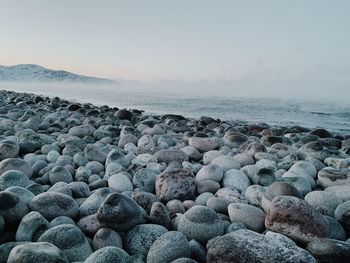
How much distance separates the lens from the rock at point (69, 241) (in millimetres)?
2039

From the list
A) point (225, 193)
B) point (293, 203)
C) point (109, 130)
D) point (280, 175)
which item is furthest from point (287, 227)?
point (109, 130)

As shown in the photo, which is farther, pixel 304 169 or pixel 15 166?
pixel 304 169

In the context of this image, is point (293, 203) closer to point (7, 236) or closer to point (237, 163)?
point (237, 163)

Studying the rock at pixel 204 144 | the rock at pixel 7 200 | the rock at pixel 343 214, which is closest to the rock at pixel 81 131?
the rock at pixel 204 144

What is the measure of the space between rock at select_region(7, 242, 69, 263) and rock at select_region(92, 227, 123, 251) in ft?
1.09

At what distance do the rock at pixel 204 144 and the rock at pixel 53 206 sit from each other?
259 centimetres

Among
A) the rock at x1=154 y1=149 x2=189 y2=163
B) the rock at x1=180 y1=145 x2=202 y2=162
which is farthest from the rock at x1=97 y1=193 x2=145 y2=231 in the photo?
the rock at x1=180 y1=145 x2=202 y2=162

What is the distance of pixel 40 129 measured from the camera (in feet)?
20.1

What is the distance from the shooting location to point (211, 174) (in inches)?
135

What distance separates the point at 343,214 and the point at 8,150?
3358 millimetres

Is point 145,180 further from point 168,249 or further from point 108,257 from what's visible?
point 108,257

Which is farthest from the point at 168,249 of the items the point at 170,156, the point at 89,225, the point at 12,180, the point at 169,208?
the point at 170,156

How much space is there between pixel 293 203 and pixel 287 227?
0.16 m

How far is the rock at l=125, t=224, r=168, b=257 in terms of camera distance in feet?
7.28
